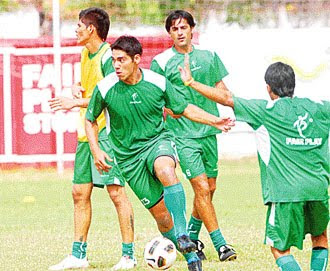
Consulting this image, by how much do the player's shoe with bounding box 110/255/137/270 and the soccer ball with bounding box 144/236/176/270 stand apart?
0.82 meters

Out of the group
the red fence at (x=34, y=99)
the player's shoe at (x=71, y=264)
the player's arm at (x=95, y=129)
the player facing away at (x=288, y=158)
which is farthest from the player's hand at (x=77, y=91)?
the red fence at (x=34, y=99)

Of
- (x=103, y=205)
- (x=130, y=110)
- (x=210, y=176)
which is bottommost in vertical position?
(x=103, y=205)

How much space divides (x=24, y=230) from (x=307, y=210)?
523 cm

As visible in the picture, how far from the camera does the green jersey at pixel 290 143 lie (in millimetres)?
7125

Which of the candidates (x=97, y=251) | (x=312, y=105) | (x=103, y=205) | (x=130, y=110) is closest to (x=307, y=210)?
(x=312, y=105)

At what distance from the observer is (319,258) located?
7.44 metres

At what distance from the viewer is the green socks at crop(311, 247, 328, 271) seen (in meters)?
7.43

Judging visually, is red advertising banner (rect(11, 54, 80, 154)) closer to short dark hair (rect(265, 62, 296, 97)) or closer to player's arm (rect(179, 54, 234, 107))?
player's arm (rect(179, 54, 234, 107))

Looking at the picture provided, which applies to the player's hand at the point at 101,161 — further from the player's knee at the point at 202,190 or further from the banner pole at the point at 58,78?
the banner pole at the point at 58,78

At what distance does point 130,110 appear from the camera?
26.9 ft

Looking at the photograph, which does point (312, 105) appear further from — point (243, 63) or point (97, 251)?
point (243, 63)

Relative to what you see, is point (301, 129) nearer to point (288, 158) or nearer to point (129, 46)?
point (288, 158)

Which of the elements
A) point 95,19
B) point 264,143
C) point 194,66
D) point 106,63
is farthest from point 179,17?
point 264,143

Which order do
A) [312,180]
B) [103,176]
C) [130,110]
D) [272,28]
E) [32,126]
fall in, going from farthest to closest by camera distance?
[272,28] → [32,126] → [103,176] → [130,110] → [312,180]
